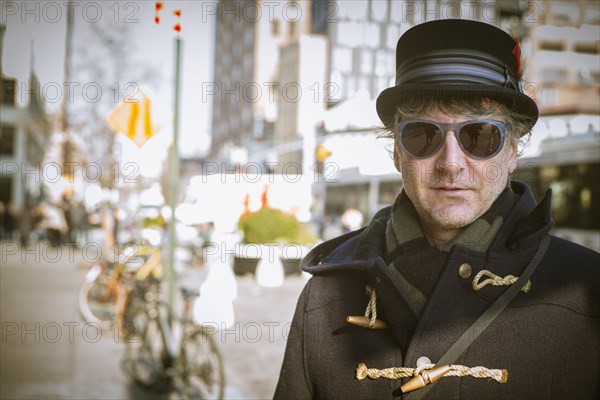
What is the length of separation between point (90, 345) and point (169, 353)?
237 centimetres

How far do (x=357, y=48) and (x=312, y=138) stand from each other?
2.25 metres

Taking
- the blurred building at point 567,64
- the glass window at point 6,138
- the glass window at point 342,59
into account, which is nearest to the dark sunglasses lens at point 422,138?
the blurred building at point 567,64

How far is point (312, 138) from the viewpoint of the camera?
330 inches

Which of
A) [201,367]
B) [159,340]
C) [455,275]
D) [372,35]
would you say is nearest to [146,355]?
[159,340]

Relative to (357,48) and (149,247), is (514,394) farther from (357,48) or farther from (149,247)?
(149,247)

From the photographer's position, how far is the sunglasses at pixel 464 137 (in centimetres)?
170

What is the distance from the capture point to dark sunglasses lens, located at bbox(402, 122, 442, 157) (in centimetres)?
172

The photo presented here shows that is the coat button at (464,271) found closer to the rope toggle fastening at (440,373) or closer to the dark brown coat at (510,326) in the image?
the dark brown coat at (510,326)

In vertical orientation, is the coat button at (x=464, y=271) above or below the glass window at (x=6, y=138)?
below

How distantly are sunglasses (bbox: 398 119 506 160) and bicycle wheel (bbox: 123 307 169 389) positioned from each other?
4665 mm

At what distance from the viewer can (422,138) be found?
1739 millimetres

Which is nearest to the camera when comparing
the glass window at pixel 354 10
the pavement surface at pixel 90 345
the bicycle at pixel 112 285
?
the glass window at pixel 354 10

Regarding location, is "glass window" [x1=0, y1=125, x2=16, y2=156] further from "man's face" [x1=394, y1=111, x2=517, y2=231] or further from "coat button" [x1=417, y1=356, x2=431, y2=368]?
"coat button" [x1=417, y1=356, x2=431, y2=368]

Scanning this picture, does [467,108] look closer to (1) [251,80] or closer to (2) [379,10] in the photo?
(2) [379,10]
